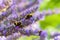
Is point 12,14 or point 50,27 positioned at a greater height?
point 12,14

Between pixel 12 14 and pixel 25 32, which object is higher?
pixel 12 14

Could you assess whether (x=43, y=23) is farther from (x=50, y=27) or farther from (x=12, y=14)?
(x=12, y=14)

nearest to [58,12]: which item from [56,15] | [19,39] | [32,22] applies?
[56,15]

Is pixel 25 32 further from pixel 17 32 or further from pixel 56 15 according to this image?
pixel 56 15

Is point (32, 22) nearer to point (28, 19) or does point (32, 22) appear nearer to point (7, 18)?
point (28, 19)

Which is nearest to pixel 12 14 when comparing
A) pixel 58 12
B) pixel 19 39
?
pixel 19 39
